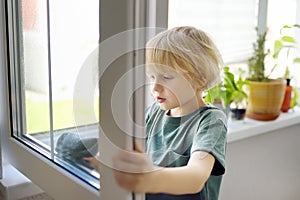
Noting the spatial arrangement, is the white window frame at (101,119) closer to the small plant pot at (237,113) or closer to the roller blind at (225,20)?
the roller blind at (225,20)

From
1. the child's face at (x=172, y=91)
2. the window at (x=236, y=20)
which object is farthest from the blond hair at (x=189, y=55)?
the window at (x=236, y=20)

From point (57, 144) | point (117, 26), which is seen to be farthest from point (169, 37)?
point (57, 144)

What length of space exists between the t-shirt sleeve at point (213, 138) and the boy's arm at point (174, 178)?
12mm

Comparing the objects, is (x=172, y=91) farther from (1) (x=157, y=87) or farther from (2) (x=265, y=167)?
(2) (x=265, y=167)

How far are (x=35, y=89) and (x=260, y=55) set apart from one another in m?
0.88

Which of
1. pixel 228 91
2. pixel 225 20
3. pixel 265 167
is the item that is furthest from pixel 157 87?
pixel 265 167

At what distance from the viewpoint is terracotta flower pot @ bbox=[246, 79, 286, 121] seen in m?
1.55

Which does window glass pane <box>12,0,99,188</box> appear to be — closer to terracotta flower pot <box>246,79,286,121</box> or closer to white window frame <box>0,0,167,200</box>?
white window frame <box>0,0,167,200</box>

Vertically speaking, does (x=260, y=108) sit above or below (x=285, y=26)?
below

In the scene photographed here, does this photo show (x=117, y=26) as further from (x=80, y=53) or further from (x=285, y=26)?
(x=285, y=26)

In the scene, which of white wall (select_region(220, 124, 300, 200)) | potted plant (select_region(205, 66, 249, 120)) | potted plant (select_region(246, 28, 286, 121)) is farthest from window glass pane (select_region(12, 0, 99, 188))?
potted plant (select_region(246, 28, 286, 121))

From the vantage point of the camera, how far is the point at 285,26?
1.67 metres

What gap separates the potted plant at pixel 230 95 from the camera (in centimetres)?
146

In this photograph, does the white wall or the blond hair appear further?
the white wall
